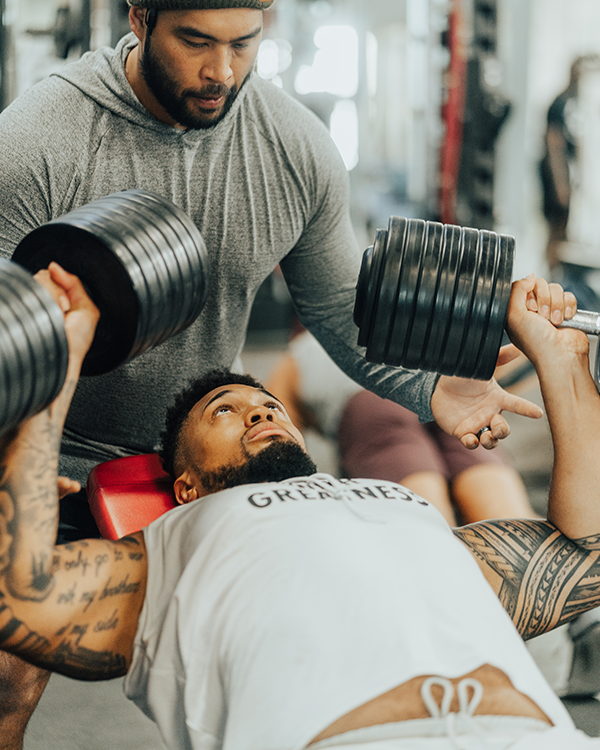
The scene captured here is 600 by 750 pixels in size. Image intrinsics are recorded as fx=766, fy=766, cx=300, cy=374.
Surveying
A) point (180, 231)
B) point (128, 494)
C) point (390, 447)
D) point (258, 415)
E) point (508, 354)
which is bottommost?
point (390, 447)

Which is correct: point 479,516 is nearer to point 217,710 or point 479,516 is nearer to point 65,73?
point 217,710

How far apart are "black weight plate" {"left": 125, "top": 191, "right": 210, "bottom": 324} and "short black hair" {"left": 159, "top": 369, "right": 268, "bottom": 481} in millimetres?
237

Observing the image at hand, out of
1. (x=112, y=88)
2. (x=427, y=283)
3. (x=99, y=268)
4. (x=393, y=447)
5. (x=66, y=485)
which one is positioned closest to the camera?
(x=99, y=268)

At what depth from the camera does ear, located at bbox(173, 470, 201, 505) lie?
1561 mm

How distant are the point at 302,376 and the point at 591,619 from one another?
4.26 ft

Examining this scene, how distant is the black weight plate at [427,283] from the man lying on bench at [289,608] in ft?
1.08

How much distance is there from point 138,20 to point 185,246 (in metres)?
0.54

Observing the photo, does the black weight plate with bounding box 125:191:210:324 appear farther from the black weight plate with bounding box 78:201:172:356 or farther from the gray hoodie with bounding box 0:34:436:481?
the gray hoodie with bounding box 0:34:436:481

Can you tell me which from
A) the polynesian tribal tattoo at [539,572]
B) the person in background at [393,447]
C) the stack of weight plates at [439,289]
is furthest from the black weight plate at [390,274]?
the person in background at [393,447]

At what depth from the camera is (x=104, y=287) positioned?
131 centimetres

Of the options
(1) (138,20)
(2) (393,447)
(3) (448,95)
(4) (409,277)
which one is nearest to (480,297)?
(4) (409,277)

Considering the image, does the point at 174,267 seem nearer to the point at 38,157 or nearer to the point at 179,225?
the point at 179,225

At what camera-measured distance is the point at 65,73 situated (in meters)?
1.67

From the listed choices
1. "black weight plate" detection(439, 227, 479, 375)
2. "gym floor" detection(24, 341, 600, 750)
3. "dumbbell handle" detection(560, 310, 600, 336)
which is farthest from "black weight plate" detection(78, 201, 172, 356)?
"gym floor" detection(24, 341, 600, 750)
